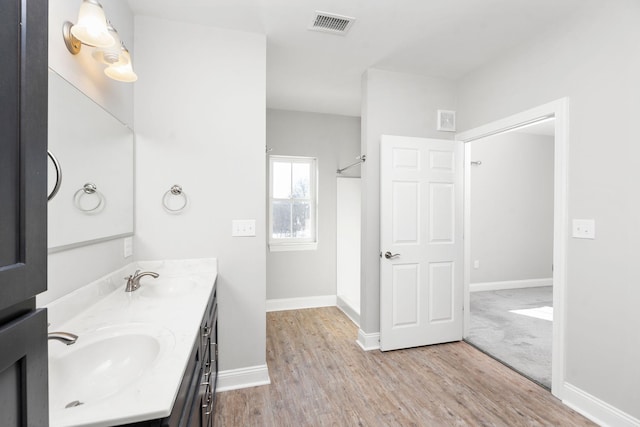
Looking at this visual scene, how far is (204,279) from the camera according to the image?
199cm

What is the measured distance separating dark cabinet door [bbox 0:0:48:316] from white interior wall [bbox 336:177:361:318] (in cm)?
390

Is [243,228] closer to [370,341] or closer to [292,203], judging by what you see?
[370,341]

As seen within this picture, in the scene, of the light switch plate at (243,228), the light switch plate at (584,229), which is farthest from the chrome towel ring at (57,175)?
the light switch plate at (584,229)

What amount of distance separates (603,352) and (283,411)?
6.81 ft

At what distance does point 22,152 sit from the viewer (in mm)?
415

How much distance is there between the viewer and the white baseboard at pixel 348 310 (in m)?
3.55

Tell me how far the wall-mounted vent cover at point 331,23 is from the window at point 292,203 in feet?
6.64

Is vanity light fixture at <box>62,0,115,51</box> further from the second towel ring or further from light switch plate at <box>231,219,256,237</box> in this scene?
light switch plate at <box>231,219,256,237</box>

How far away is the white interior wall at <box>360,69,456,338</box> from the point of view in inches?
115

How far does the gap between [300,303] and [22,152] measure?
3960 mm

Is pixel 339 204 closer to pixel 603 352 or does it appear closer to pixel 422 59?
pixel 422 59

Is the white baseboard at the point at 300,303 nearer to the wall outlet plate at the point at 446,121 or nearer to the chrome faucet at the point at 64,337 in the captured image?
the wall outlet plate at the point at 446,121

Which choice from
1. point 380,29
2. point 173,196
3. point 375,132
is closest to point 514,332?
point 375,132

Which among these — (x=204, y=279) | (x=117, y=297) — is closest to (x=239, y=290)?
(x=204, y=279)
